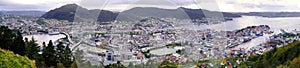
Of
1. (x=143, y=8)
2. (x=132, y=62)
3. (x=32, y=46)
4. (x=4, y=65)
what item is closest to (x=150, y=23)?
(x=143, y=8)

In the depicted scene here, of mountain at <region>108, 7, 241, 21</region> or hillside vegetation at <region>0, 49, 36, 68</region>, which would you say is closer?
mountain at <region>108, 7, 241, 21</region>

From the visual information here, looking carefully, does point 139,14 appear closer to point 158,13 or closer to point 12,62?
point 158,13

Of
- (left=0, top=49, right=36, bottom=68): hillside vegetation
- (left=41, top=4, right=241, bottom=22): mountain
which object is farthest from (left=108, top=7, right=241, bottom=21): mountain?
(left=0, top=49, right=36, bottom=68): hillside vegetation

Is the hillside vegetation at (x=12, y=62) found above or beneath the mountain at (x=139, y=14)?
beneath

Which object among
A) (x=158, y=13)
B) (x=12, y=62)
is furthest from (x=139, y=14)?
(x=12, y=62)

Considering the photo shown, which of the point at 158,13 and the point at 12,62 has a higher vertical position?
the point at 158,13

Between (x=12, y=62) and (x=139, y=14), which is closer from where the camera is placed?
(x=139, y=14)

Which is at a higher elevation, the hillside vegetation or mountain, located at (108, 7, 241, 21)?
mountain, located at (108, 7, 241, 21)

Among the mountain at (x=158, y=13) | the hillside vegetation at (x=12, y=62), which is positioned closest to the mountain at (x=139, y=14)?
the mountain at (x=158, y=13)

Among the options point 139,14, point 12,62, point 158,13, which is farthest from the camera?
point 12,62

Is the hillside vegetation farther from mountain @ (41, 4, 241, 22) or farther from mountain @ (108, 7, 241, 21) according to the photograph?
mountain @ (108, 7, 241, 21)

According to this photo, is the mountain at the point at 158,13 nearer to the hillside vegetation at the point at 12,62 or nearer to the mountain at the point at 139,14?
the mountain at the point at 139,14
